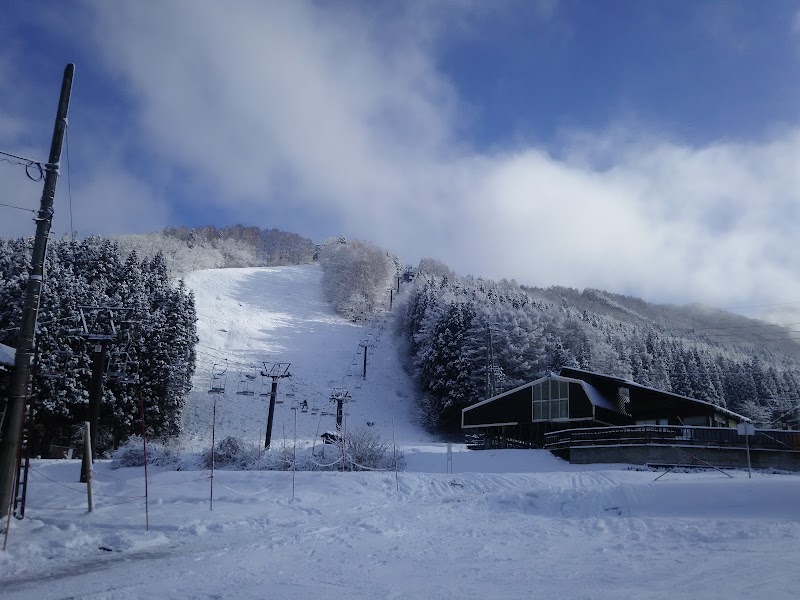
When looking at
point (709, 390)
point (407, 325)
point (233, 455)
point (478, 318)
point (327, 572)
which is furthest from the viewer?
point (407, 325)

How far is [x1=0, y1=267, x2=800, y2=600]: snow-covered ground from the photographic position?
7.01 m

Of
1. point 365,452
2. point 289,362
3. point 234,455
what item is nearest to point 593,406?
point 365,452

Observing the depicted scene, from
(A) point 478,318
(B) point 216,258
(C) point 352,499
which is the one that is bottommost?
(C) point 352,499

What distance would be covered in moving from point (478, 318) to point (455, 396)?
30.5 feet

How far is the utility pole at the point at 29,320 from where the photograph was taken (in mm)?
10094

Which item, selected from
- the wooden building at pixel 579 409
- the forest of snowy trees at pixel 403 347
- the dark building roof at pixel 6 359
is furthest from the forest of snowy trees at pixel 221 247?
the dark building roof at pixel 6 359

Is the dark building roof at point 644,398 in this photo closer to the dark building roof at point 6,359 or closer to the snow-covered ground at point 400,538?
the snow-covered ground at point 400,538

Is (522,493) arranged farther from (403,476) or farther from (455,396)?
(455,396)

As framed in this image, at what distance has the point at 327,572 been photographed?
7.86 m

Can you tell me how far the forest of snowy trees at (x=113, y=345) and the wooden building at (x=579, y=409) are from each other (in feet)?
78.1

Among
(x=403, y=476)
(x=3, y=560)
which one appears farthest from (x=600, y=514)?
(x=3, y=560)

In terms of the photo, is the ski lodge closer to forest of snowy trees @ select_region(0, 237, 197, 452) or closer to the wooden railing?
the wooden railing

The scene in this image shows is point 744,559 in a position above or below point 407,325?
below

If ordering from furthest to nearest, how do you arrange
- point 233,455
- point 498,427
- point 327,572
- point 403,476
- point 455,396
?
point 455,396, point 498,427, point 233,455, point 403,476, point 327,572
